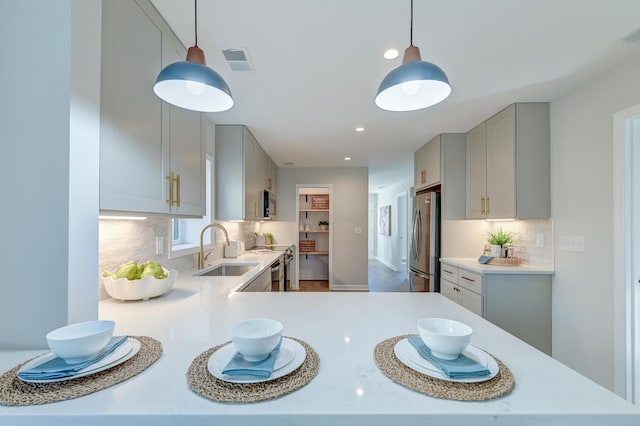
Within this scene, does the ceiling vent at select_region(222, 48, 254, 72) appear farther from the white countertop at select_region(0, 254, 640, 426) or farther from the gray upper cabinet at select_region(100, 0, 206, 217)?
the white countertop at select_region(0, 254, 640, 426)

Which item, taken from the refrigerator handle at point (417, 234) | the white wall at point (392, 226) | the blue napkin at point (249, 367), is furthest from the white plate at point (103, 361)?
the white wall at point (392, 226)

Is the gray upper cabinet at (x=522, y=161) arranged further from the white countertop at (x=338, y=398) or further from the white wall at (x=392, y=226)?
the white wall at (x=392, y=226)

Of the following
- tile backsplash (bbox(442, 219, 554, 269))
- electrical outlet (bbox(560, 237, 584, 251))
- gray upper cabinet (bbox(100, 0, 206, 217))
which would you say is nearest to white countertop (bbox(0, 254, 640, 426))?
gray upper cabinet (bbox(100, 0, 206, 217))

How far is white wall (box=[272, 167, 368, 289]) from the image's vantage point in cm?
539

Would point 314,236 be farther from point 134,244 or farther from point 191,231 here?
point 134,244

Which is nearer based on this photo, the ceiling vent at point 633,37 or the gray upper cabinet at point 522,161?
the ceiling vent at point 633,37

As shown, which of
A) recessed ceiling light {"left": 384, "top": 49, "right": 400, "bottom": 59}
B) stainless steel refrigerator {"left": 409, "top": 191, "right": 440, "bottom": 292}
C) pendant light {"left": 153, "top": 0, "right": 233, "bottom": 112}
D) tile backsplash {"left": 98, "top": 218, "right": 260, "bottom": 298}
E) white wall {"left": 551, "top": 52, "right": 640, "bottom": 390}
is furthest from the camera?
stainless steel refrigerator {"left": 409, "top": 191, "right": 440, "bottom": 292}

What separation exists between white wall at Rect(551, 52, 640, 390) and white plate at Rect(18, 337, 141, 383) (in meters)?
2.83

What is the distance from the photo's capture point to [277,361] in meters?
0.76

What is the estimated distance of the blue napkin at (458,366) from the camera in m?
0.69

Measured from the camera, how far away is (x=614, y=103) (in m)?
1.93

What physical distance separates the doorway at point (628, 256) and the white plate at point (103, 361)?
9.13ft

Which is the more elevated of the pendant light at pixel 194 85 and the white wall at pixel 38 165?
the pendant light at pixel 194 85
